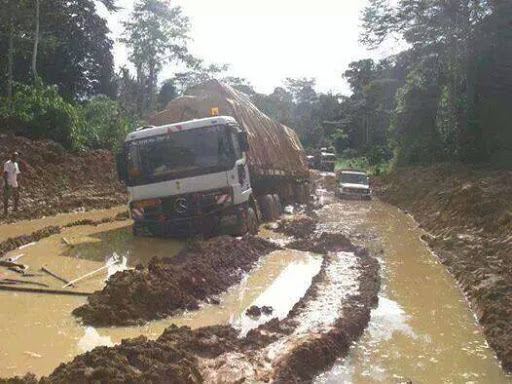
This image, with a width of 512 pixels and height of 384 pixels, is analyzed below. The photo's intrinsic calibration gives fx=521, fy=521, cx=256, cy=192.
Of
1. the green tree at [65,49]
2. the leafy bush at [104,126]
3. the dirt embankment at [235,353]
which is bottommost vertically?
the dirt embankment at [235,353]

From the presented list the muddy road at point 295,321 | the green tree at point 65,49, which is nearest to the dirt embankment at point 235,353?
the muddy road at point 295,321

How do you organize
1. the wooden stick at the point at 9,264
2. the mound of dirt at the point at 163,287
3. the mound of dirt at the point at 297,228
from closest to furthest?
the mound of dirt at the point at 163,287 < the wooden stick at the point at 9,264 < the mound of dirt at the point at 297,228

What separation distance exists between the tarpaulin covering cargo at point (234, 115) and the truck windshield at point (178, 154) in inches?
107

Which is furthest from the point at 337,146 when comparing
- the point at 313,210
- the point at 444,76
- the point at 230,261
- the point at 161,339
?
the point at 161,339

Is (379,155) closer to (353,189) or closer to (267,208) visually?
(353,189)

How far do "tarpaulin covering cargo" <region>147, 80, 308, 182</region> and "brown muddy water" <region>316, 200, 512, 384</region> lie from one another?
515cm

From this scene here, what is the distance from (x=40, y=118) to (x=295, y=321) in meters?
15.8

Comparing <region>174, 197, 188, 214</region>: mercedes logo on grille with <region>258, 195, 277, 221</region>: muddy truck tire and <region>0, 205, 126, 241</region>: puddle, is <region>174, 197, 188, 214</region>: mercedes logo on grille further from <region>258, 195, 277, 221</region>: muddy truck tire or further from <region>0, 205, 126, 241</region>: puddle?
<region>258, 195, 277, 221</region>: muddy truck tire

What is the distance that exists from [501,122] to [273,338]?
21956 millimetres

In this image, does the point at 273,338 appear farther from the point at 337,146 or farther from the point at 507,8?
the point at 337,146

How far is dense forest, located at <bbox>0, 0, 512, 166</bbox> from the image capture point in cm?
2063

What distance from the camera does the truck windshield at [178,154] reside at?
1065cm

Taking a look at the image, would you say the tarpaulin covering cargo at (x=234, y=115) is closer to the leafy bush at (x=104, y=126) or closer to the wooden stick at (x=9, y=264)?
the wooden stick at (x=9, y=264)

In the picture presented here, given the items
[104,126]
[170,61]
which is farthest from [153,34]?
[104,126]
